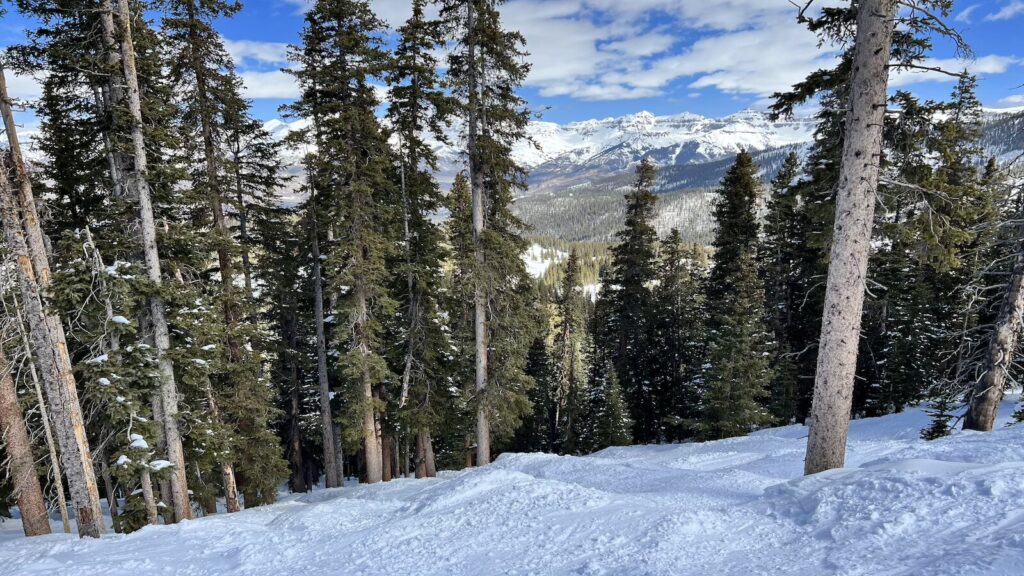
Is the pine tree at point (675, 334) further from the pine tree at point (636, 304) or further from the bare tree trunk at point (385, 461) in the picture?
the bare tree trunk at point (385, 461)

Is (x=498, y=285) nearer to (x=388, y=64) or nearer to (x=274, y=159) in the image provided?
(x=388, y=64)

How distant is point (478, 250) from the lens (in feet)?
48.5

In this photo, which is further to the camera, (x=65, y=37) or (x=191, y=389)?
(x=191, y=389)

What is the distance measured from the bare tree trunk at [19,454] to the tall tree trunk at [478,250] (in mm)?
10283

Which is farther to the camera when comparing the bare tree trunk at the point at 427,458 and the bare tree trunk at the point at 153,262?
the bare tree trunk at the point at 427,458

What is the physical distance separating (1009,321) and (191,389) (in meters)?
19.1

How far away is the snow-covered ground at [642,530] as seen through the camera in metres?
4.38

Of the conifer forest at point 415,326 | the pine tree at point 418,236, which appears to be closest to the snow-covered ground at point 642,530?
the conifer forest at point 415,326

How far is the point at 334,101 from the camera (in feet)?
47.8

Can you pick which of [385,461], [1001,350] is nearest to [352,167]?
[385,461]

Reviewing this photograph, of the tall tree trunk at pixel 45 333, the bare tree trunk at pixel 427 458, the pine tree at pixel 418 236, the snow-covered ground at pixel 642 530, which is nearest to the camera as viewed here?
the snow-covered ground at pixel 642 530

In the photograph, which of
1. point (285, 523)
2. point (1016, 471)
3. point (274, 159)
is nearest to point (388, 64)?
point (274, 159)

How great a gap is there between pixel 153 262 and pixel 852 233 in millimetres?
12506

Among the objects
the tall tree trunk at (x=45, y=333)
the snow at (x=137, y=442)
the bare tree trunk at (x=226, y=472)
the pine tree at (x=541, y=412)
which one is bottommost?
the pine tree at (x=541, y=412)
